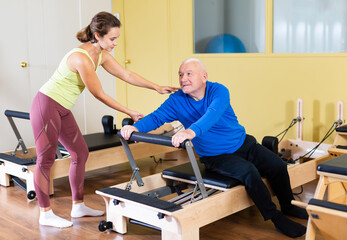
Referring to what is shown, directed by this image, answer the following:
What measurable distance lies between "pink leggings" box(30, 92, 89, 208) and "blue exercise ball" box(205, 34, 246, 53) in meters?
2.21

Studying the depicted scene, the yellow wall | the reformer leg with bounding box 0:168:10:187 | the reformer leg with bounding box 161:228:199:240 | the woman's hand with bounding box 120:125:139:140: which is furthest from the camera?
the yellow wall

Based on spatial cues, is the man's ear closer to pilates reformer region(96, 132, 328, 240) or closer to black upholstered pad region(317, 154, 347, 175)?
pilates reformer region(96, 132, 328, 240)

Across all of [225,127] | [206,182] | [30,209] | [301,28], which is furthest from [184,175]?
[301,28]

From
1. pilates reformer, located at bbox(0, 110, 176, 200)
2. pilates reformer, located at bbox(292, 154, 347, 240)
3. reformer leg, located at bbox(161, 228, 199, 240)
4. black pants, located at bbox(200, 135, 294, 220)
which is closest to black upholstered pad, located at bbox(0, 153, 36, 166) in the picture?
pilates reformer, located at bbox(0, 110, 176, 200)

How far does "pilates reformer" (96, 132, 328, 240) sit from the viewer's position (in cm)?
229

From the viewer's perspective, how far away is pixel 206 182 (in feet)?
8.65

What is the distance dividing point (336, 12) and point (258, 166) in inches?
70.7

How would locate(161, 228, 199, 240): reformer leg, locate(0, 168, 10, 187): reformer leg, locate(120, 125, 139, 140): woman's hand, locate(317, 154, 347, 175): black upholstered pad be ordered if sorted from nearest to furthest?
1. locate(317, 154, 347, 175): black upholstered pad
2. locate(161, 228, 199, 240): reformer leg
3. locate(120, 125, 139, 140): woman's hand
4. locate(0, 168, 10, 187): reformer leg

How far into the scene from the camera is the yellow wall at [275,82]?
157 inches

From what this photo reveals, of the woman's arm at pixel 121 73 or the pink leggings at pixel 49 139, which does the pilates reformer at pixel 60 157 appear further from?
the woman's arm at pixel 121 73

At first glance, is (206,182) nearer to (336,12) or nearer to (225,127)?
(225,127)

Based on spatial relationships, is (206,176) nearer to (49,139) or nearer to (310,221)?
(310,221)

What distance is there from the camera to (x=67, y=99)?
2.72 m

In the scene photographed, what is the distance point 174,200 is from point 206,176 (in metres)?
0.23
